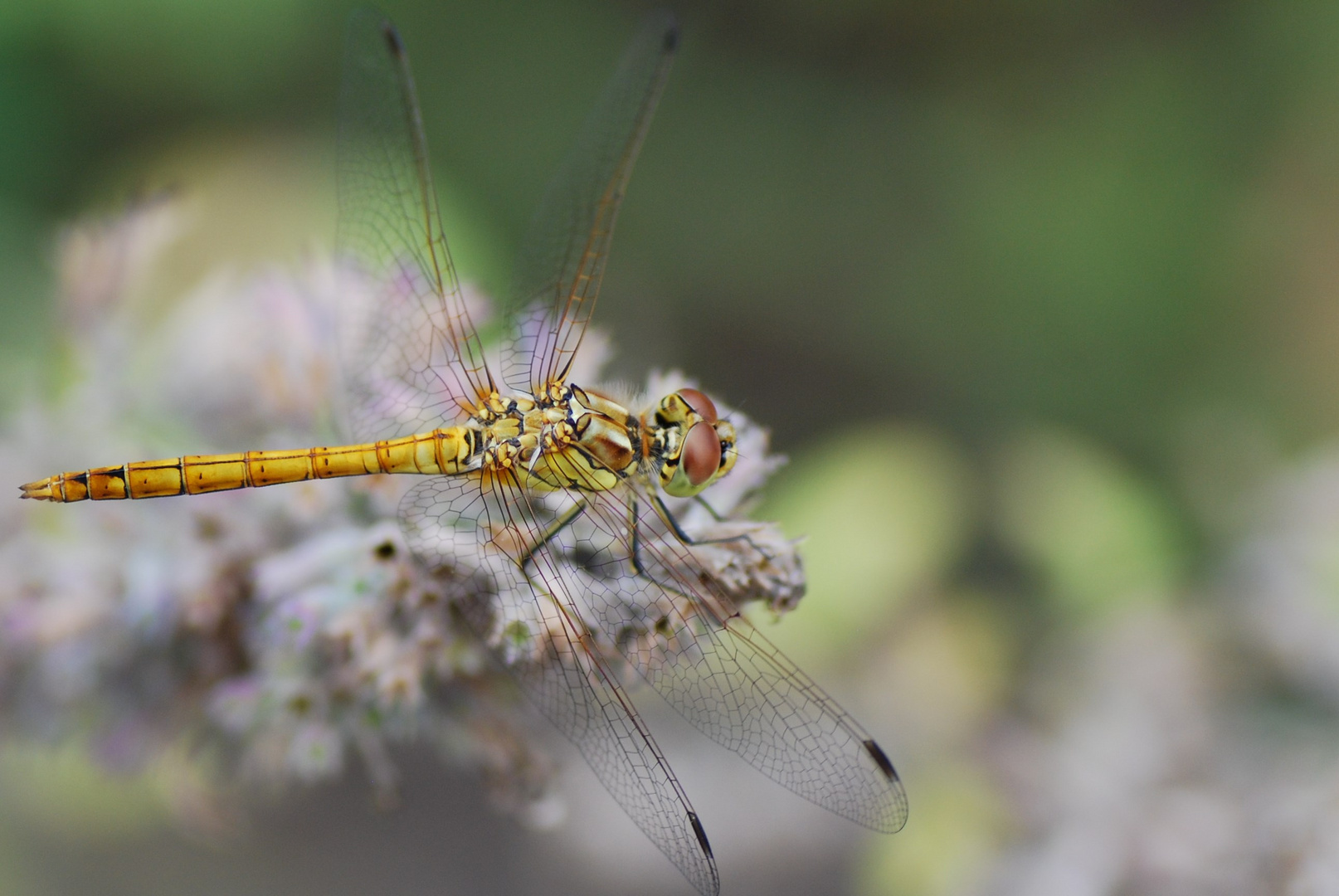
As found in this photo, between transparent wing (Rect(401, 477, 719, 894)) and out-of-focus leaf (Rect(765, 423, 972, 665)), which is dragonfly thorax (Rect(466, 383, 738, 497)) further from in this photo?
out-of-focus leaf (Rect(765, 423, 972, 665))


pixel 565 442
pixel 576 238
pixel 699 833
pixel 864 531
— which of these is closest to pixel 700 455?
pixel 565 442

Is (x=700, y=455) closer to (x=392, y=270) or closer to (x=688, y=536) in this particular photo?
(x=688, y=536)

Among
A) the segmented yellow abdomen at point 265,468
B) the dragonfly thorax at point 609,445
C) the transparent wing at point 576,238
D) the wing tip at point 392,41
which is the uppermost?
the wing tip at point 392,41

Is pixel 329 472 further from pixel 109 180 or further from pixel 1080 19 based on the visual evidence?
pixel 1080 19

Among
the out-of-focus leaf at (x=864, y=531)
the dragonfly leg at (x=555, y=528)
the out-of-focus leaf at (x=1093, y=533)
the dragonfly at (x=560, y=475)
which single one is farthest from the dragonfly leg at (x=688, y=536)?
the out-of-focus leaf at (x=1093, y=533)

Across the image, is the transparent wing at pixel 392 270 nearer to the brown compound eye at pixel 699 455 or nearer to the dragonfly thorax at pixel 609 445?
the dragonfly thorax at pixel 609 445

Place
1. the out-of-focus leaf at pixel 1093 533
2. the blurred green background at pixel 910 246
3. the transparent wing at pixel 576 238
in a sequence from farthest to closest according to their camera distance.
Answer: the blurred green background at pixel 910 246
the out-of-focus leaf at pixel 1093 533
the transparent wing at pixel 576 238

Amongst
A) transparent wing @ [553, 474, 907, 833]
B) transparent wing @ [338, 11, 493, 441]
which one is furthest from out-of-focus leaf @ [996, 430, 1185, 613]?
transparent wing @ [338, 11, 493, 441]
